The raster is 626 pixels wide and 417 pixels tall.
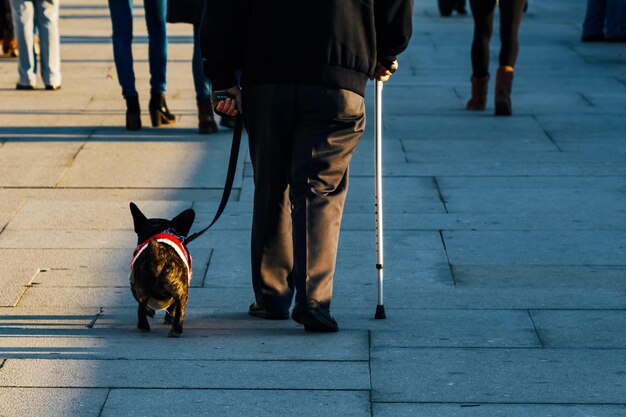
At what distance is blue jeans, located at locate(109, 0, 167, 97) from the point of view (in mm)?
9344

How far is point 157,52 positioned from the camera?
9.48 metres

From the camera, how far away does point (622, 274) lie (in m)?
5.95

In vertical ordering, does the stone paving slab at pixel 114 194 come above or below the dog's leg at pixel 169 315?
below

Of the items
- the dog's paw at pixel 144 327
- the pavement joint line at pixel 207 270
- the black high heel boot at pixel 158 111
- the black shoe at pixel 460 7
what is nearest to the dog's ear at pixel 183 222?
the dog's paw at pixel 144 327

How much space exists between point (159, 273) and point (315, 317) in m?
0.66

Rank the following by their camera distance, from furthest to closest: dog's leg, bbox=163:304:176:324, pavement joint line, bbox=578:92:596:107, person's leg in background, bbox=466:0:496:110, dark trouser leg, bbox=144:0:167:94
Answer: pavement joint line, bbox=578:92:596:107 → person's leg in background, bbox=466:0:496:110 → dark trouser leg, bbox=144:0:167:94 → dog's leg, bbox=163:304:176:324

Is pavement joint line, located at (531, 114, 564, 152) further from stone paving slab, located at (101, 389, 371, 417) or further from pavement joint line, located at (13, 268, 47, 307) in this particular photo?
stone paving slab, located at (101, 389, 371, 417)

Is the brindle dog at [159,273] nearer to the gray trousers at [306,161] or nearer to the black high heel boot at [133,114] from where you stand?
the gray trousers at [306,161]

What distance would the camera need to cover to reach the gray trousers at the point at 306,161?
16.2 ft

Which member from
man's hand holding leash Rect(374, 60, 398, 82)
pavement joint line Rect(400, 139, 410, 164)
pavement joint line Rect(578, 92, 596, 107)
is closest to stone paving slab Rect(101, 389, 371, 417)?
man's hand holding leash Rect(374, 60, 398, 82)

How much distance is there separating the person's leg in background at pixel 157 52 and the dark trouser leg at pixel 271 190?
14.3ft

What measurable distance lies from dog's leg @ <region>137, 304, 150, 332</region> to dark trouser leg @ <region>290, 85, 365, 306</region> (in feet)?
2.12

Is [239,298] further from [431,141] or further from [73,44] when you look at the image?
[73,44]

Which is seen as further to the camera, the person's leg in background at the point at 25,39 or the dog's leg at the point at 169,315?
the person's leg in background at the point at 25,39
